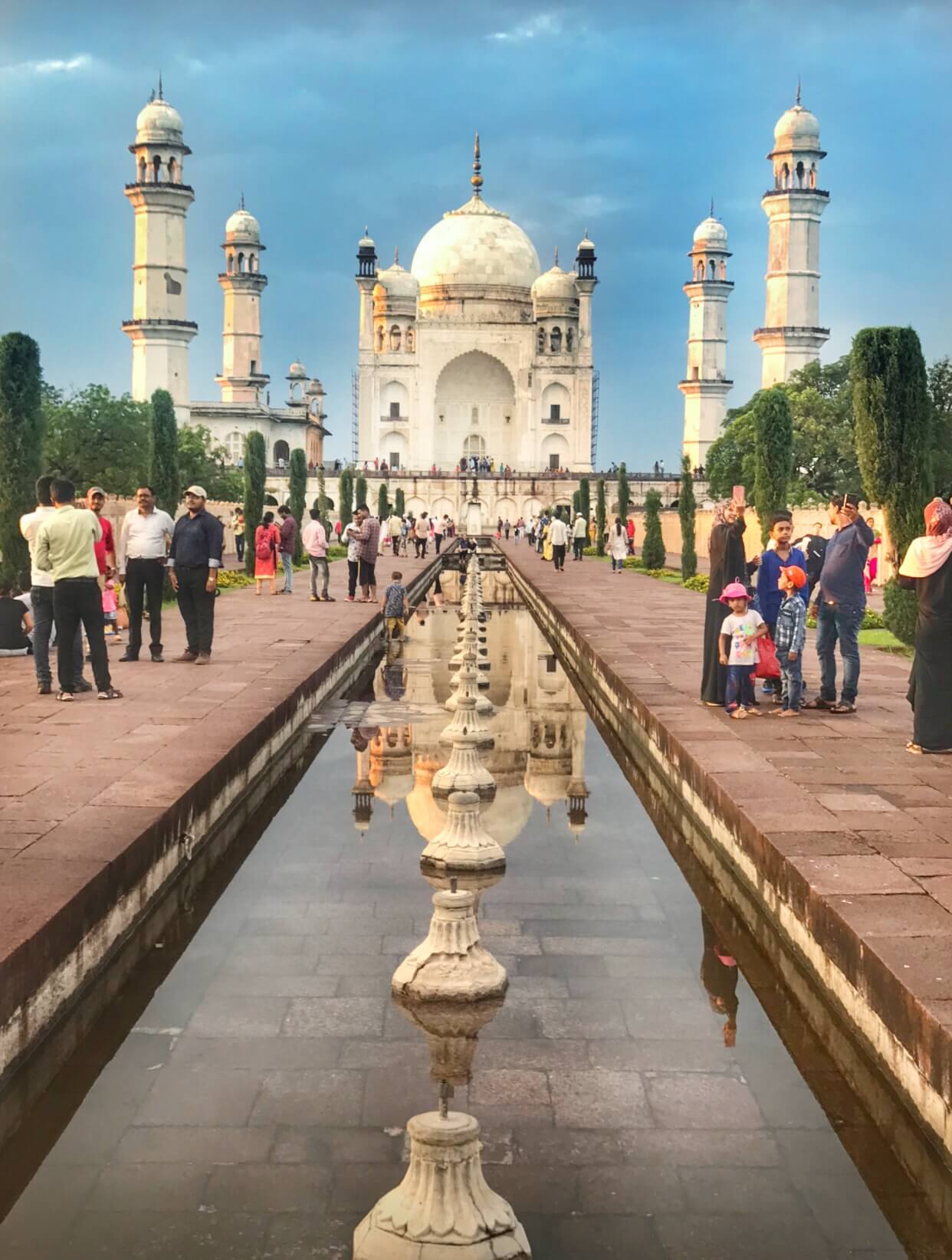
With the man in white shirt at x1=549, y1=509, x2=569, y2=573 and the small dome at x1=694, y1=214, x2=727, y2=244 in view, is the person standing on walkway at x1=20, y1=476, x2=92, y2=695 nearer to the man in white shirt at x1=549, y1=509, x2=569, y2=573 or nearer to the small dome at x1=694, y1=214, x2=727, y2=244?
the man in white shirt at x1=549, y1=509, x2=569, y2=573

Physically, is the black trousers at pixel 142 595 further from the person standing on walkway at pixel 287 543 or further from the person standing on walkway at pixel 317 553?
the person standing on walkway at pixel 287 543

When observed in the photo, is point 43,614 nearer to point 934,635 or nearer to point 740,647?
point 740,647

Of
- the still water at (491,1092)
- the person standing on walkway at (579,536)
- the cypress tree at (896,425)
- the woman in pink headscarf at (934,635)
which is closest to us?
the still water at (491,1092)

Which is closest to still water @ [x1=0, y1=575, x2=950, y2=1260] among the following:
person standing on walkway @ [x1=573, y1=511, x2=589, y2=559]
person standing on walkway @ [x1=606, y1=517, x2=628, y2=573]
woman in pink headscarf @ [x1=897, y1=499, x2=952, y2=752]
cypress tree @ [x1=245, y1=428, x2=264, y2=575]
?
woman in pink headscarf @ [x1=897, y1=499, x2=952, y2=752]

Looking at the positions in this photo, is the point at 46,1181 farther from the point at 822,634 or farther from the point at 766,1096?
the point at 822,634

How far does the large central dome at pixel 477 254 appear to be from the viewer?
6175cm

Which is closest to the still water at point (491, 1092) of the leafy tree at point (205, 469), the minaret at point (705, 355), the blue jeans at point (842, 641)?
the blue jeans at point (842, 641)

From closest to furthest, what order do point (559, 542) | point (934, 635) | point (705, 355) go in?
point (934, 635)
point (559, 542)
point (705, 355)

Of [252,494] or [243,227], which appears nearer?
[252,494]

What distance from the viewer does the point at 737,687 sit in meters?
7.27

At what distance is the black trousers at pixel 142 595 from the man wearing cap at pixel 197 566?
4.0 inches

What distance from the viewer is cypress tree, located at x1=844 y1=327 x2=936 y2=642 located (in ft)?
31.8

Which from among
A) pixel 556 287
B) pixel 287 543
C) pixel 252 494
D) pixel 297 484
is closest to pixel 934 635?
pixel 287 543

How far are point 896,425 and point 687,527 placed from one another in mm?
12516
